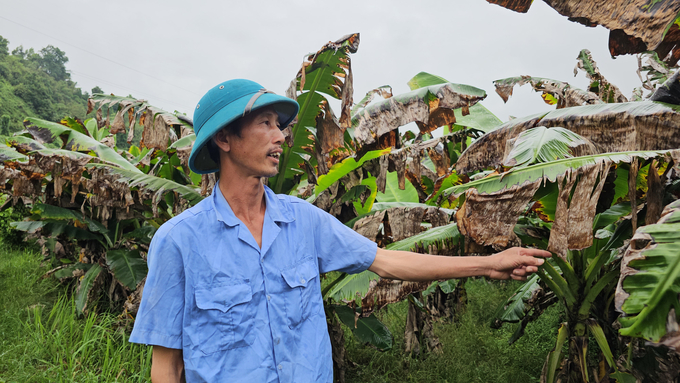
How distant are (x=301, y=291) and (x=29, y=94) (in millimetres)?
50500

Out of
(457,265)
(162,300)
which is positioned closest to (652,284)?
(457,265)

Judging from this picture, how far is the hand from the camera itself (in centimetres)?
163

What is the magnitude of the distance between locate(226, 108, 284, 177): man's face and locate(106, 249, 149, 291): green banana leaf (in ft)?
12.6

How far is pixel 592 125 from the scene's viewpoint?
2135 millimetres

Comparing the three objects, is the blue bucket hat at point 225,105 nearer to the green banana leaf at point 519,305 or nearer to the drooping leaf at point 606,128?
the drooping leaf at point 606,128

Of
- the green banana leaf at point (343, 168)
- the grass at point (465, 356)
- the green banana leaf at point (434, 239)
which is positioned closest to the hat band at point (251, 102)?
the green banana leaf at point (434, 239)

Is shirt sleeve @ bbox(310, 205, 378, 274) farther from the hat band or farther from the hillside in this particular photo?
the hillside

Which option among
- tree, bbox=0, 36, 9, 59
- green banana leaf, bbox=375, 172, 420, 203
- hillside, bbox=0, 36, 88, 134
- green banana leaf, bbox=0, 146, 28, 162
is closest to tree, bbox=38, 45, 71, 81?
hillside, bbox=0, 36, 88, 134

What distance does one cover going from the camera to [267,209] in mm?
1654

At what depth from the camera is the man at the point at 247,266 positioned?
4.56 feet

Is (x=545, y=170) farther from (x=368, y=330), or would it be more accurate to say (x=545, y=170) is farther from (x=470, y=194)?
(x=368, y=330)

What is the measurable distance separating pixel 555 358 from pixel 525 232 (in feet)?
2.91

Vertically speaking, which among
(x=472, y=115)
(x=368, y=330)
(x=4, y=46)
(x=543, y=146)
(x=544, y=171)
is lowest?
(x=368, y=330)

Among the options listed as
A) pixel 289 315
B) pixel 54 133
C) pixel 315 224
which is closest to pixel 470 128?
pixel 315 224
